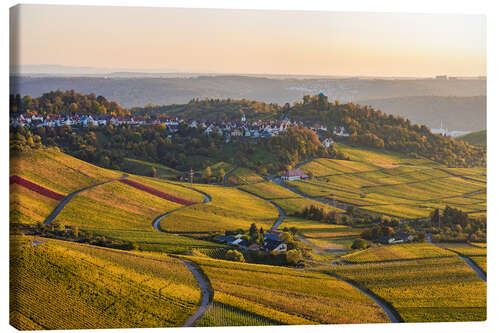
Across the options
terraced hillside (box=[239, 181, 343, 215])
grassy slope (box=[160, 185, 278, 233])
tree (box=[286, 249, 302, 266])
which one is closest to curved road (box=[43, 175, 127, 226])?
grassy slope (box=[160, 185, 278, 233])

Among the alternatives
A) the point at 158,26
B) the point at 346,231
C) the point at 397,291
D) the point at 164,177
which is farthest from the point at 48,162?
the point at 397,291

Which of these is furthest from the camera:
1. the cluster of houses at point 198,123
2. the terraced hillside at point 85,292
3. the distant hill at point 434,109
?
the distant hill at point 434,109

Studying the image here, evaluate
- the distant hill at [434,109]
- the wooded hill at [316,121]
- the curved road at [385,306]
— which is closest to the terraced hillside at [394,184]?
the wooded hill at [316,121]

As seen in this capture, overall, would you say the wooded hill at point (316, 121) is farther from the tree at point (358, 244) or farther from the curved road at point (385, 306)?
the curved road at point (385, 306)

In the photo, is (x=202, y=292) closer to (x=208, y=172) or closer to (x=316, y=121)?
(x=208, y=172)

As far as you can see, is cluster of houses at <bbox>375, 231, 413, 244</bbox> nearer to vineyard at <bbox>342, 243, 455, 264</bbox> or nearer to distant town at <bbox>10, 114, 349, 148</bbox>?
vineyard at <bbox>342, 243, 455, 264</bbox>

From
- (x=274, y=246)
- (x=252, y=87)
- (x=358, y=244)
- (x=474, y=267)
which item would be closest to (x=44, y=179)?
(x=274, y=246)

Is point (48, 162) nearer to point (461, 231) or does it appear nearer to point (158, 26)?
point (158, 26)
